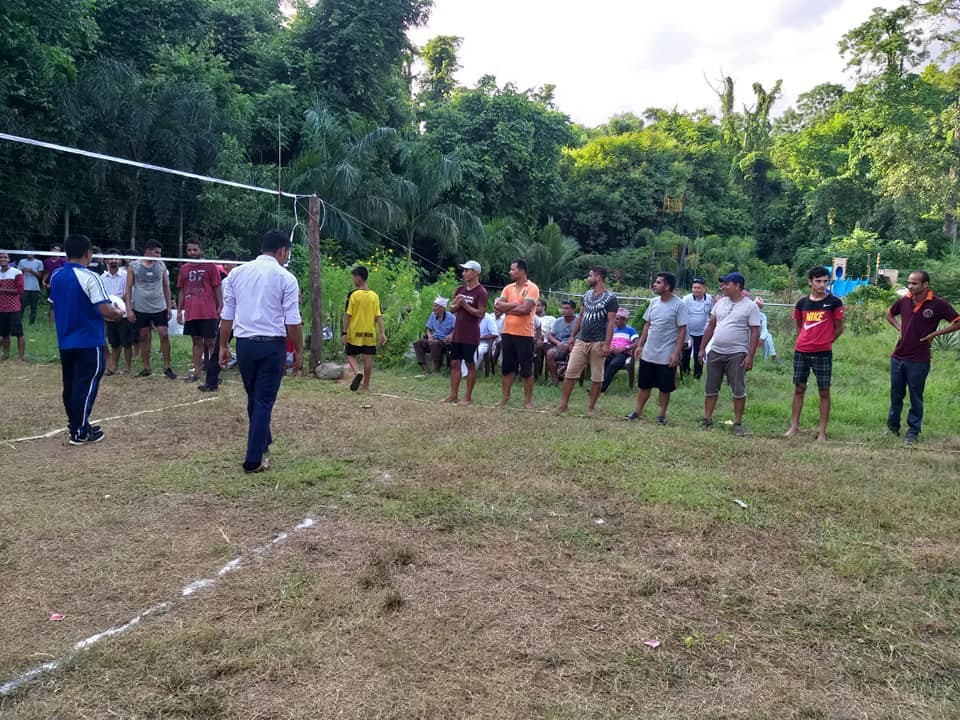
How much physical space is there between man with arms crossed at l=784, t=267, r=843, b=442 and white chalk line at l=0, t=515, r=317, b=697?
515 centimetres

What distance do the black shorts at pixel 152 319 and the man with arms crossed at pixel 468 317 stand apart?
3.67 meters

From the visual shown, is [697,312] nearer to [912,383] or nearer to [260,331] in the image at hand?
[912,383]

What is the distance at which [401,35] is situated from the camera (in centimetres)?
2377

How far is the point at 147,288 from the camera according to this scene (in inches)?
335

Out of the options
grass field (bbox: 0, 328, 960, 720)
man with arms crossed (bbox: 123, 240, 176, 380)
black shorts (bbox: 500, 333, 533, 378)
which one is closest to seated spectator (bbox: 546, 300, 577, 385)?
black shorts (bbox: 500, 333, 533, 378)

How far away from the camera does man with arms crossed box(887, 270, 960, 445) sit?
21.9 feet

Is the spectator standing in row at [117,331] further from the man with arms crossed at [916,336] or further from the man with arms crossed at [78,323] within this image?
the man with arms crossed at [916,336]

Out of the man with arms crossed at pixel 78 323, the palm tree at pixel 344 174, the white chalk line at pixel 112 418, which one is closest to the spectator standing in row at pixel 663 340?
the white chalk line at pixel 112 418

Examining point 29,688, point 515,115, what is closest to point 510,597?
point 29,688

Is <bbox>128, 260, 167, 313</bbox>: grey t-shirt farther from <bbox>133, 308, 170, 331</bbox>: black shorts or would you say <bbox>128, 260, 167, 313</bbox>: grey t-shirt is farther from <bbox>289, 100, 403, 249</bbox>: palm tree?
<bbox>289, 100, 403, 249</bbox>: palm tree

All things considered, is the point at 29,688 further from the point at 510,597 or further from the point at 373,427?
the point at 373,427

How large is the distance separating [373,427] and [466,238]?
1714cm

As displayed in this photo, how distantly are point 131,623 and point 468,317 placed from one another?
202 inches

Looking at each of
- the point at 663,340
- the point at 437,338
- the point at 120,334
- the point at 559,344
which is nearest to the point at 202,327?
the point at 120,334
